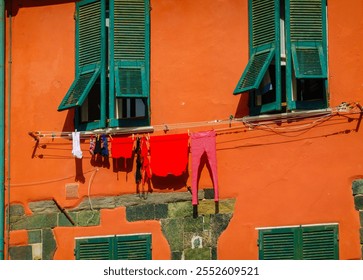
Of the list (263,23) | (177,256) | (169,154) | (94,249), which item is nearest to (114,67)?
(169,154)

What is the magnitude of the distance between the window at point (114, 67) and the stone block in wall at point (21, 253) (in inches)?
71.2

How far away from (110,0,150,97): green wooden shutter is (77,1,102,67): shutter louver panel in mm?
244

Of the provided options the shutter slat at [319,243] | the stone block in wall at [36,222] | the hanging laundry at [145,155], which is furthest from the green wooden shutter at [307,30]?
the stone block in wall at [36,222]

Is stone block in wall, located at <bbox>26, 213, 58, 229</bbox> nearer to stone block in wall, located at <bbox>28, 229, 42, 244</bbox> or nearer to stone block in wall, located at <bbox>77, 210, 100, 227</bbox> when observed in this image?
stone block in wall, located at <bbox>28, 229, 42, 244</bbox>

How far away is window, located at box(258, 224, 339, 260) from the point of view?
1371 centimetres

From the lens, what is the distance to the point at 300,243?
13.8m

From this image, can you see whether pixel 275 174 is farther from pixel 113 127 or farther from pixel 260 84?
pixel 113 127

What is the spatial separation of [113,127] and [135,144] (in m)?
0.41

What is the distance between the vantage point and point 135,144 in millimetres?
14672

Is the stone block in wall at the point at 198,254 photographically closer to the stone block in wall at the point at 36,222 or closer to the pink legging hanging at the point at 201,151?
the pink legging hanging at the point at 201,151

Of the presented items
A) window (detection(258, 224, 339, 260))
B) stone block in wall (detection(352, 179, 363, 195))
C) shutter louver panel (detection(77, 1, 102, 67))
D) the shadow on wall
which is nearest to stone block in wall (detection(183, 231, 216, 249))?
window (detection(258, 224, 339, 260))

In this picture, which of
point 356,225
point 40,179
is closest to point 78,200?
point 40,179

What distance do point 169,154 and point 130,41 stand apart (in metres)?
1.66

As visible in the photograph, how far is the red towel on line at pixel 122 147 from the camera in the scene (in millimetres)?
14664
